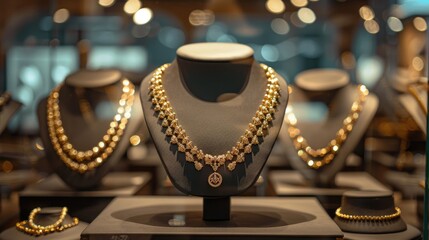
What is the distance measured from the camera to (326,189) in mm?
2205

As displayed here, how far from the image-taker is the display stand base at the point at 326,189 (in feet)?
6.82

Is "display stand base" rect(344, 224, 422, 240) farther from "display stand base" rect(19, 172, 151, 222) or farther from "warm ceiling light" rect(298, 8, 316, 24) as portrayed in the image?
"warm ceiling light" rect(298, 8, 316, 24)

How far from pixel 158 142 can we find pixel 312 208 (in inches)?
17.3

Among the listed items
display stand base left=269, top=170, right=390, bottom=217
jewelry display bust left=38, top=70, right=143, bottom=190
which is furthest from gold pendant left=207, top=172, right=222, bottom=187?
jewelry display bust left=38, top=70, right=143, bottom=190

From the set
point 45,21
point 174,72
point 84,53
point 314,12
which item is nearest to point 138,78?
point 84,53

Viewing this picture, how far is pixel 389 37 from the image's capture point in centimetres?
286

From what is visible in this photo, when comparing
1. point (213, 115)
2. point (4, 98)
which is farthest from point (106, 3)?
point (213, 115)

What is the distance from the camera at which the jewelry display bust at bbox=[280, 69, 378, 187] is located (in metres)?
2.25

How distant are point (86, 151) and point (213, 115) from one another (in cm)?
58

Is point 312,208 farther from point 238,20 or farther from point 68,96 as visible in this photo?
point 238,20

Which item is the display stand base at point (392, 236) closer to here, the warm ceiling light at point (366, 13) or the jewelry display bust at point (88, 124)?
the jewelry display bust at point (88, 124)

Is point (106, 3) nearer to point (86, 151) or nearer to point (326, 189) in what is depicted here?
point (86, 151)

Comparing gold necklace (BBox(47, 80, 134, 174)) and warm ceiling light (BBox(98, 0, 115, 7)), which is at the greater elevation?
warm ceiling light (BBox(98, 0, 115, 7))

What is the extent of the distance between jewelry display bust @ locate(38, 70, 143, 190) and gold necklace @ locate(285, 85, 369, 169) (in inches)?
18.3
